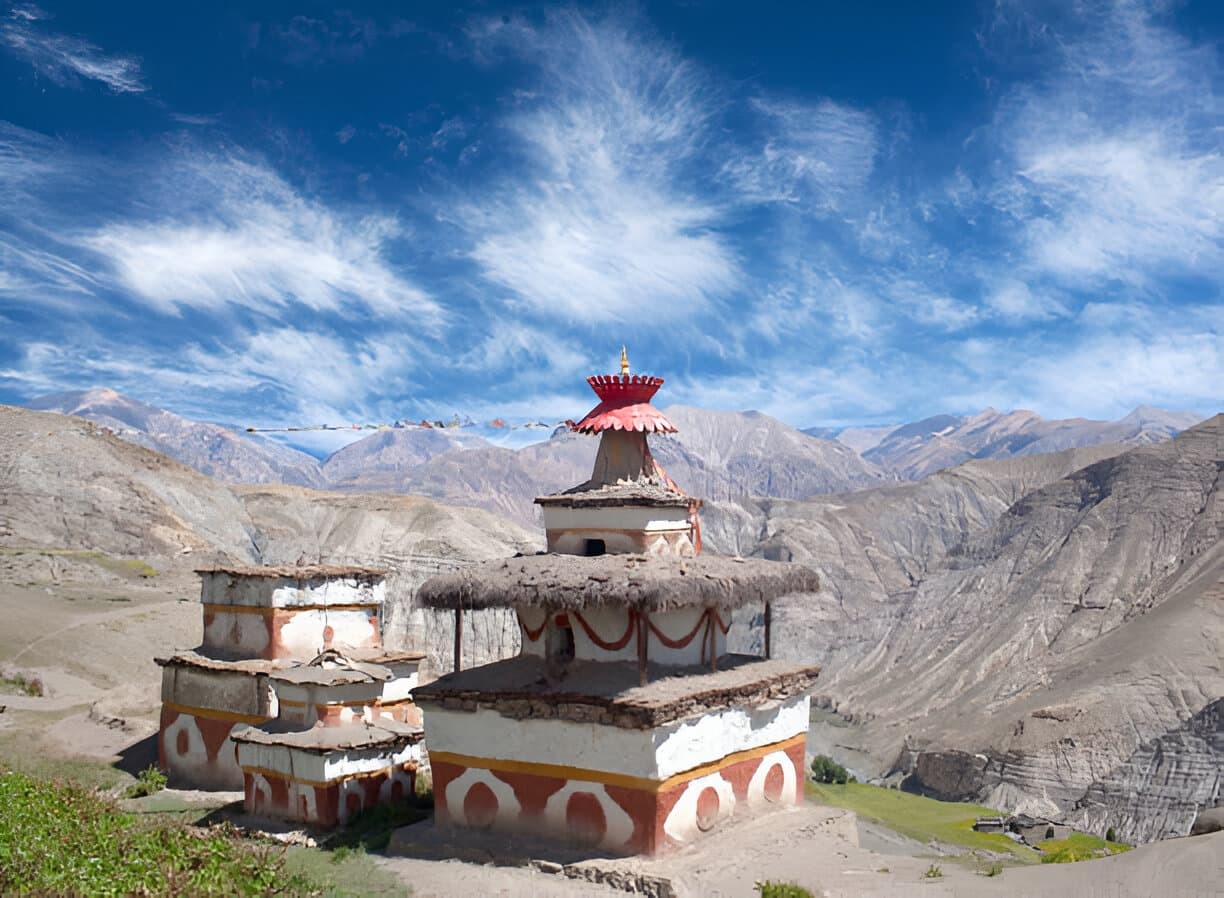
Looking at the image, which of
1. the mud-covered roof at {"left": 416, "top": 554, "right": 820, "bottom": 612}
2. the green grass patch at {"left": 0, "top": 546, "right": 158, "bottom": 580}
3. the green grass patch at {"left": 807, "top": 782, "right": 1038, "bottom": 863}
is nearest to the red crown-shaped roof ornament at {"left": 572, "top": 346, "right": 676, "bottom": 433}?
the mud-covered roof at {"left": 416, "top": 554, "right": 820, "bottom": 612}

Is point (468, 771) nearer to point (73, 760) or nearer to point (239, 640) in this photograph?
point (239, 640)

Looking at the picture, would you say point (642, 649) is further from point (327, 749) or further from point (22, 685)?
point (22, 685)

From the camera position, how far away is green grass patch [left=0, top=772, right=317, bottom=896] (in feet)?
33.0

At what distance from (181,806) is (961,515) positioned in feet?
337

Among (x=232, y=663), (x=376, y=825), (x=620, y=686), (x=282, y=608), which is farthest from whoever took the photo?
(x=282, y=608)

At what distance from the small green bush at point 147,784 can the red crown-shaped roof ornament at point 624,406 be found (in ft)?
38.2

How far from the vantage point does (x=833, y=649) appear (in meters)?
77.1

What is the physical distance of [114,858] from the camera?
10789mm

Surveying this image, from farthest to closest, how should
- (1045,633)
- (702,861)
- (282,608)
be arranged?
(1045,633) < (282,608) < (702,861)

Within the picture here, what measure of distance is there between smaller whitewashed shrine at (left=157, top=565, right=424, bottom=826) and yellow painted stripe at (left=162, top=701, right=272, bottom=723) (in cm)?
2

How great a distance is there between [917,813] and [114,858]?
34242 millimetres

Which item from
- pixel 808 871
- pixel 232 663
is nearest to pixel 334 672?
pixel 232 663

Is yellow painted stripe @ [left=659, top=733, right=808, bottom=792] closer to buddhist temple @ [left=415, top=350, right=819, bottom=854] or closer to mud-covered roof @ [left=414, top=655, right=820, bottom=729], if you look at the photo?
buddhist temple @ [left=415, top=350, right=819, bottom=854]

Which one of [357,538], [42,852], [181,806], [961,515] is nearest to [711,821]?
[42,852]
